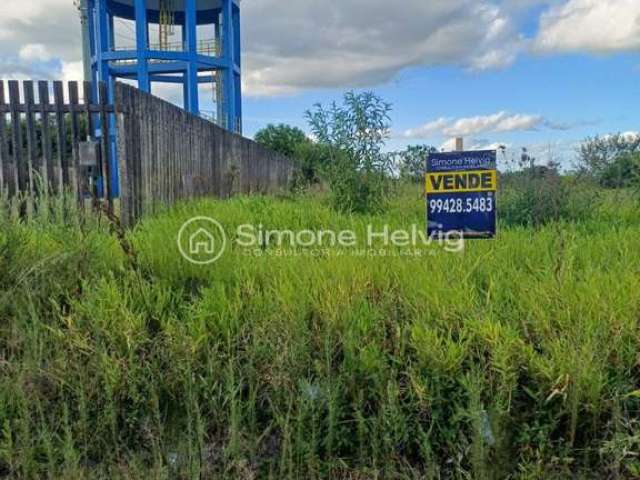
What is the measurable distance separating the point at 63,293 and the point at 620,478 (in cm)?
280

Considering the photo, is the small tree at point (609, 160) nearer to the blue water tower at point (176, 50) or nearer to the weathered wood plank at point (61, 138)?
the weathered wood plank at point (61, 138)

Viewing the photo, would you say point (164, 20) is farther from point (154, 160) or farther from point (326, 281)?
point (326, 281)

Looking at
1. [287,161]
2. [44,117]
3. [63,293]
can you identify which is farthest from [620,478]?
[287,161]

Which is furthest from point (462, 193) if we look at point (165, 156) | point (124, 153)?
point (165, 156)

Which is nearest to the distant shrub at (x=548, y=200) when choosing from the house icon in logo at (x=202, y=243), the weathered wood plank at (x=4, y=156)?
the house icon in logo at (x=202, y=243)

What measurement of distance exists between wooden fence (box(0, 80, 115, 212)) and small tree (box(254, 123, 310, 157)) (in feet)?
86.4

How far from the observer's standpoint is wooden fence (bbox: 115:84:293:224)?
557cm

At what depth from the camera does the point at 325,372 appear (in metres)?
2.07

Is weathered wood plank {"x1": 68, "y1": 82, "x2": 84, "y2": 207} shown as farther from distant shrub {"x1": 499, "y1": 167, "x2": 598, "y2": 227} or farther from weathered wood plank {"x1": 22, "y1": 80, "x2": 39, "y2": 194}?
distant shrub {"x1": 499, "y1": 167, "x2": 598, "y2": 227}

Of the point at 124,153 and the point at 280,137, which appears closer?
the point at 124,153

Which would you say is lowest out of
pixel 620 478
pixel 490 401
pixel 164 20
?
pixel 620 478

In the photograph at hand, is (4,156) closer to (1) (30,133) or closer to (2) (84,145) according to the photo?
(1) (30,133)

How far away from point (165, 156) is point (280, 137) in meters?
28.6

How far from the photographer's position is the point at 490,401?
1908mm
